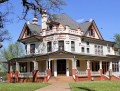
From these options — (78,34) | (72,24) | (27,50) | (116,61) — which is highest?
(72,24)

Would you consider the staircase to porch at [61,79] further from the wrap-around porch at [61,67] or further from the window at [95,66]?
the window at [95,66]

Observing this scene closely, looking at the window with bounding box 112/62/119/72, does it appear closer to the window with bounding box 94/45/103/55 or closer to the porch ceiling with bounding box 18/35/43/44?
the window with bounding box 94/45/103/55

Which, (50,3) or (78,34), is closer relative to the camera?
(50,3)

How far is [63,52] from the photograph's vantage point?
3036cm

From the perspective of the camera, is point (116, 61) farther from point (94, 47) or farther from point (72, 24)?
point (72, 24)

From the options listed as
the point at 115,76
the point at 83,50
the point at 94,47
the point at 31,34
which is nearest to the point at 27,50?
the point at 31,34

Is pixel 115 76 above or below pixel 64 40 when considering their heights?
below

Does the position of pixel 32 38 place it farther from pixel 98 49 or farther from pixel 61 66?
pixel 98 49

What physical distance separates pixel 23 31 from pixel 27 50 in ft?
14.3

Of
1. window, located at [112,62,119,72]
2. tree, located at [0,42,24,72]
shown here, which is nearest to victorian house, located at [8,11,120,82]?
window, located at [112,62,119,72]

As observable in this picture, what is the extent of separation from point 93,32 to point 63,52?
34.5 ft

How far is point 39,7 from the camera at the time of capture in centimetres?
1559

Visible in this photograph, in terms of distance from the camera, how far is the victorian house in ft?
100

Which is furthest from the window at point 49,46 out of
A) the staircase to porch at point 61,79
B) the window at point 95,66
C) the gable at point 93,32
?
the window at point 95,66
